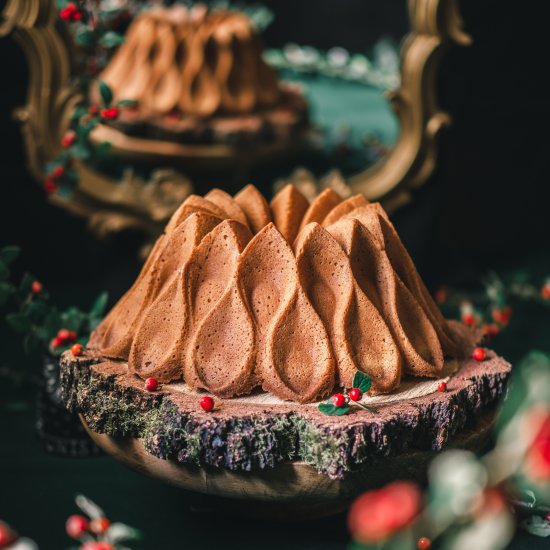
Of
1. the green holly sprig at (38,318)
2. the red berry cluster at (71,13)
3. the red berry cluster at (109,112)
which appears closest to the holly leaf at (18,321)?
the green holly sprig at (38,318)

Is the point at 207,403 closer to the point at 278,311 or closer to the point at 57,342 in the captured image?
the point at 278,311

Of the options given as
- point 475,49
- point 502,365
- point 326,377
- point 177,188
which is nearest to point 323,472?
point 326,377

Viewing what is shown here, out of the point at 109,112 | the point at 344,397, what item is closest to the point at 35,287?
the point at 109,112

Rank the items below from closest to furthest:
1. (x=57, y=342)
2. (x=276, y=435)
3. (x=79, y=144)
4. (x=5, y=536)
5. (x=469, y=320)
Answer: (x=5, y=536)
(x=276, y=435)
(x=57, y=342)
(x=469, y=320)
(x=79, y=144)

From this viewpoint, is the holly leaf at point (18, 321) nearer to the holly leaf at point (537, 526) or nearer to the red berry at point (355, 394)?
the red berry at point (355, 394)

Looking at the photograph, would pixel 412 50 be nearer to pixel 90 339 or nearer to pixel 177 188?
pixel 177 188
